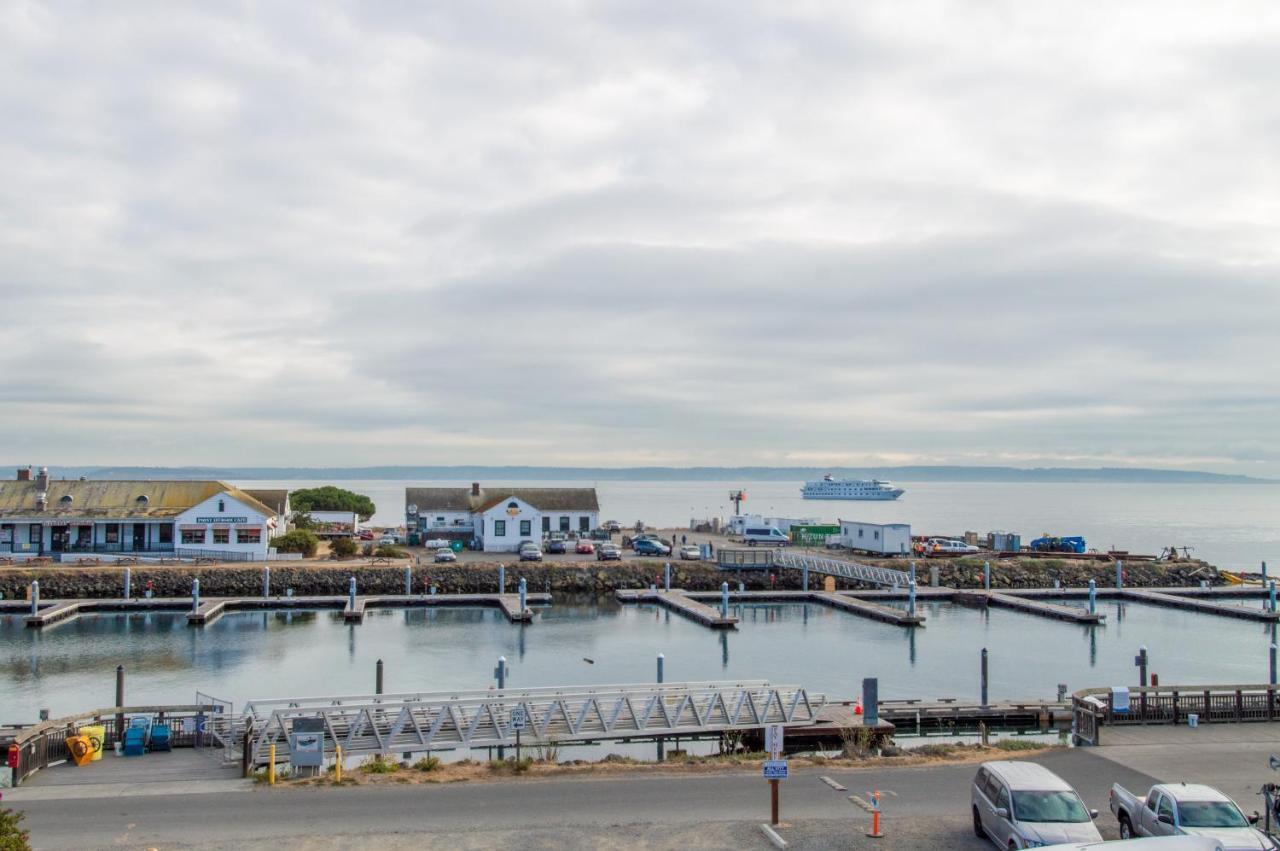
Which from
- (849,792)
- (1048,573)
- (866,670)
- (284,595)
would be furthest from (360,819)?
(1048,573)

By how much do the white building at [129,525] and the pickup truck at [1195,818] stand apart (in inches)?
2697

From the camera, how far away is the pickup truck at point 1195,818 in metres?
15.4

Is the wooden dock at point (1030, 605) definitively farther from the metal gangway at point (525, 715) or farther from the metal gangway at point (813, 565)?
the metal gangway at point (525, 715)

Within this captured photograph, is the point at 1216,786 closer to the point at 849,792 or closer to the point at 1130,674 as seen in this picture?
the point at 849,792

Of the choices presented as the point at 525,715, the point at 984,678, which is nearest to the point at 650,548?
the point at 984,678

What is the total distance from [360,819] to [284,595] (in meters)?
52.0

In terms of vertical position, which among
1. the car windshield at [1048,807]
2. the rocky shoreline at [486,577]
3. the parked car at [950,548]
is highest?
the car windshield at [1048,807]

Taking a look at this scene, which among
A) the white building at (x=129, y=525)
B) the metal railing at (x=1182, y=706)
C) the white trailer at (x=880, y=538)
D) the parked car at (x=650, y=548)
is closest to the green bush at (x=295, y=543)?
the white building at (x=129, y=525)

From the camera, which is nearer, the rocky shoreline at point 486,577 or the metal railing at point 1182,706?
the metal railing at point 1182,706

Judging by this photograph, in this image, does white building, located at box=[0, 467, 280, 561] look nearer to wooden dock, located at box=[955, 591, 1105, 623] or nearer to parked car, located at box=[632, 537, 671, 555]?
parked car, located at box=[632, 537, 671, 555]

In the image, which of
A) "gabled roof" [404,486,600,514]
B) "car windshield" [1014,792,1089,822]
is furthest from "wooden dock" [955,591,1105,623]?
"car windshield" [1014,792,1089,822]

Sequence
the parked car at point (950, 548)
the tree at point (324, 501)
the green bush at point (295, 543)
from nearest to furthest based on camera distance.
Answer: the green bush at point (295, 543) < the parked car at point (950, 548) < the tree at point (324, 501)

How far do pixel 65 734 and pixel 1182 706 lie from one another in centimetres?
2806

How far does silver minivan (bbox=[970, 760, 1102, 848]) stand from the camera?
53.9 feet
